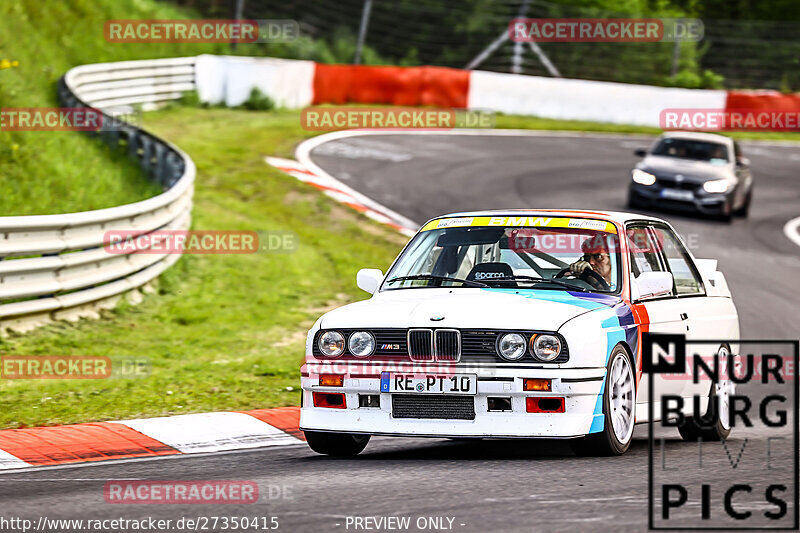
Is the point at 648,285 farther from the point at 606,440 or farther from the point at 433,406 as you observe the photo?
the point at 433,406

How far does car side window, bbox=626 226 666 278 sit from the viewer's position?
8.15 metres

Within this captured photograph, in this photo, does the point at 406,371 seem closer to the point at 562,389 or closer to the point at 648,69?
the point at 562,389

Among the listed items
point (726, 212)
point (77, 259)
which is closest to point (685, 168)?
point (726, 212)

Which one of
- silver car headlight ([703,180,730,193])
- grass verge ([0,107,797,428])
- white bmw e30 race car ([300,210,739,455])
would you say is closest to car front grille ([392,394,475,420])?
white bmw e30 race car ([300,210,739,455])

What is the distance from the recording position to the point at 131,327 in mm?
12117

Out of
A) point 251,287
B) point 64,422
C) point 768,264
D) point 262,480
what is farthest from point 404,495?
point 768,264

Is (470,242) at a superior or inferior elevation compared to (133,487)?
superior

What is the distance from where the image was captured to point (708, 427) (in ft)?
27.5

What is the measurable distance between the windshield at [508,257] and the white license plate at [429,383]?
101cm

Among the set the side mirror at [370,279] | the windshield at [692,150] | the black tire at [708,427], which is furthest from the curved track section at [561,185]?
the side mirror at [370,279]

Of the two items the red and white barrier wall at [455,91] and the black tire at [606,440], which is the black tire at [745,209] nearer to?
the red and white barrier wall at [455,91]

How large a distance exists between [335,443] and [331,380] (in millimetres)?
499

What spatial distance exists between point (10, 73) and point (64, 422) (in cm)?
1235

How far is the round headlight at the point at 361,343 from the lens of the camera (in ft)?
23.5
